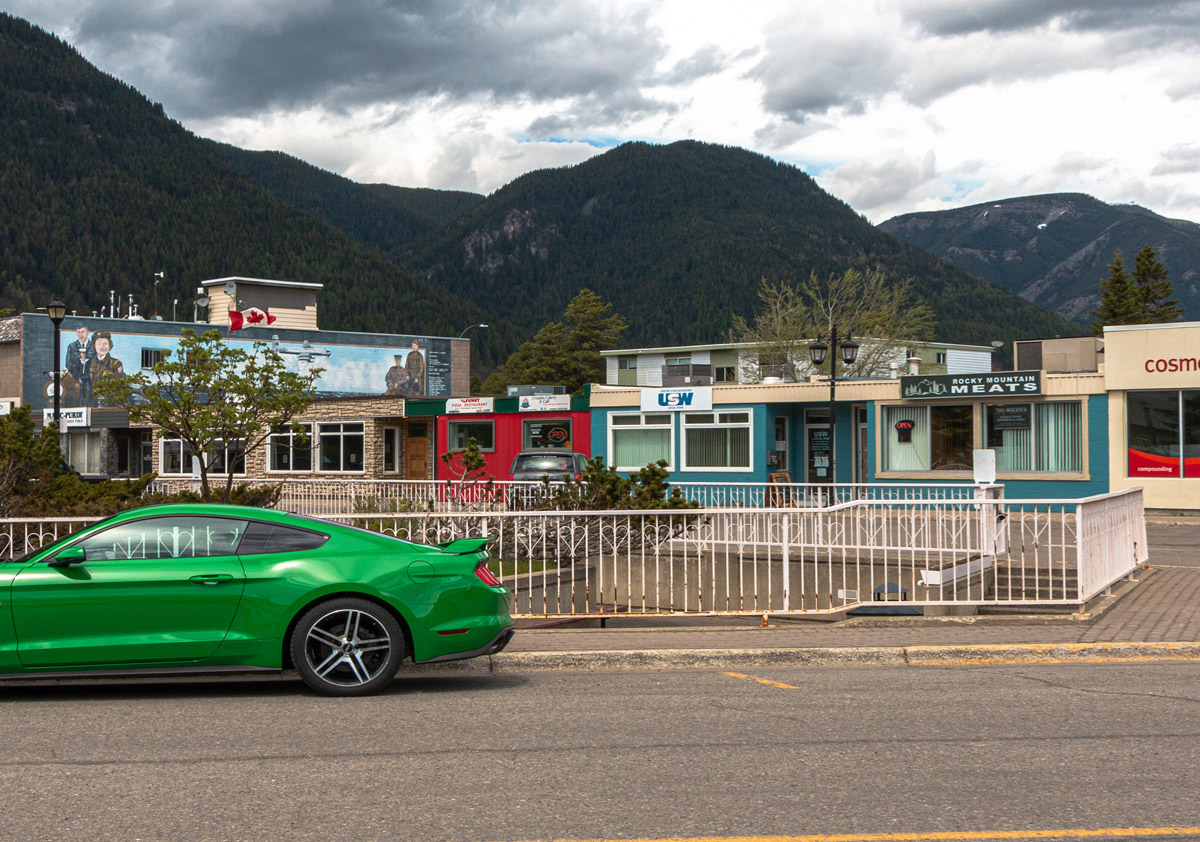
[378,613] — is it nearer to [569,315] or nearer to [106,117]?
[569,315]

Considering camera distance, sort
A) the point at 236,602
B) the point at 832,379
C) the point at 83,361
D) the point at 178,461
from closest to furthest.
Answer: the point at 236,602 → the point at 832,379 → the point at 178,461 → the point at 83,361

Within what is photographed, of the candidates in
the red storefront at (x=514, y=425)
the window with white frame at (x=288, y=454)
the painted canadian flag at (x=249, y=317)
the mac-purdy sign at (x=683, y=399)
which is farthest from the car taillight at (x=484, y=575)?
the painted canadian flag at (x=249, y=317)

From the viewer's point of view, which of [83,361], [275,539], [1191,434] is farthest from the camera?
[83,361]

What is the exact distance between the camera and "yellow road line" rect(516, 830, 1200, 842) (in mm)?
5016

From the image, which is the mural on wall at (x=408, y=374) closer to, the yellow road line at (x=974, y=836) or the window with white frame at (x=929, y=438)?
the window with white frame at (x=929, y=438)

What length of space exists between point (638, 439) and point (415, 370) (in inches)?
1760

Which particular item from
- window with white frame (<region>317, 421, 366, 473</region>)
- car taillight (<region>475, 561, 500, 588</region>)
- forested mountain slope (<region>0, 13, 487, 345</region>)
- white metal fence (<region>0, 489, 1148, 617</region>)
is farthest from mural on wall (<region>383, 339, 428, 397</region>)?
forested mountain slope (<region>0, 13, 487, 345</region>)

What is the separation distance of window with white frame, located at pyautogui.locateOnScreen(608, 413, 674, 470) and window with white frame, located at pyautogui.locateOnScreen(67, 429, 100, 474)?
2967 cm

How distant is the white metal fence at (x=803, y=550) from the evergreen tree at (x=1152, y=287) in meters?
66.2

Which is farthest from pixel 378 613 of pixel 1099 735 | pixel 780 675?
pixel 1099 735

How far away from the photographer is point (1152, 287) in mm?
77688

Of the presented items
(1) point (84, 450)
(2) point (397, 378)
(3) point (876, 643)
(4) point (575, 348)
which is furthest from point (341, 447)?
(4) point (575, 348)

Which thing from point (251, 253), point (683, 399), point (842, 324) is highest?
point (251, 253)

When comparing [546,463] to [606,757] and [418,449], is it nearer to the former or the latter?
[418,449]
